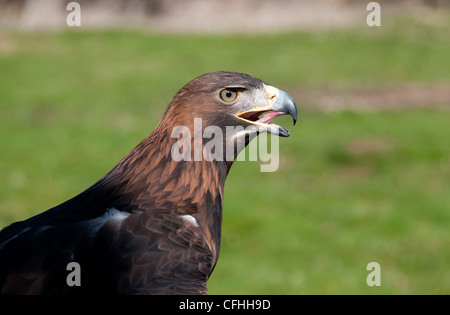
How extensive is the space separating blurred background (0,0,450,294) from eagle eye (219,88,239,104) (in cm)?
404

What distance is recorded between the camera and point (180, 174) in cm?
367

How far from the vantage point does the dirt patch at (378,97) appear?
15.4 meters

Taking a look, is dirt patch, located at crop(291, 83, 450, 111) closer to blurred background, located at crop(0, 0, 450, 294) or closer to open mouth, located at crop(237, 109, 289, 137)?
blurred background, located at crop(0, 0, 450, 294)

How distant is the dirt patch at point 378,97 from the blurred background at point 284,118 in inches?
1.8

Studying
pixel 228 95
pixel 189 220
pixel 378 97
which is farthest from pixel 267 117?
pixel 378 97

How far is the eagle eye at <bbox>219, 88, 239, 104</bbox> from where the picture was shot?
3.77 metres

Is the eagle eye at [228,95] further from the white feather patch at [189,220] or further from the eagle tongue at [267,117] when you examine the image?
the white feather patch at [189,220]

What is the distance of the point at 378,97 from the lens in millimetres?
16109

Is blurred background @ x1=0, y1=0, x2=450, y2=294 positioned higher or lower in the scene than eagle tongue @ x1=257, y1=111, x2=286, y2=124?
higher

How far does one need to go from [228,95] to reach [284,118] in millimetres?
10629

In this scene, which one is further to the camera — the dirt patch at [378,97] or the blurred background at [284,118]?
the dirt patch at [378,97]

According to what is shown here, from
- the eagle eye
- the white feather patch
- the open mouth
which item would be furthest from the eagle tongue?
the white feather patch

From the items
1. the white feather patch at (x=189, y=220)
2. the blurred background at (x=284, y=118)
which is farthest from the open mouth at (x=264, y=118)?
the blurred background at (x=284, y=118)
